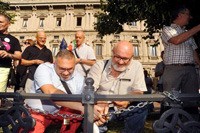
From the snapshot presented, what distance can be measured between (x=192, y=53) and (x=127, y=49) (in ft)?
4.68

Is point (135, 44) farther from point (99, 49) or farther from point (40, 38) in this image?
point (40, 38)

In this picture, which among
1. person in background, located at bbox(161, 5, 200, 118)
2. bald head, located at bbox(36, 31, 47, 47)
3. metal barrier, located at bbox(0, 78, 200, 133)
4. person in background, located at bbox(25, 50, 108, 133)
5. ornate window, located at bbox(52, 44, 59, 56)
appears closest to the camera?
metal barrier, located at bbox(0, 78, 200, 133)

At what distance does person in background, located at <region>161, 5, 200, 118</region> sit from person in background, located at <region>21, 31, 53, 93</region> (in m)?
2.92

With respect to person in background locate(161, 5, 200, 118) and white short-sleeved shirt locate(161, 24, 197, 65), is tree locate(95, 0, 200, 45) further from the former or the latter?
white short-sleeved shirt locate(161, 24, 197, 65)

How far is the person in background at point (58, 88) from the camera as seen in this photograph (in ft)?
10.8

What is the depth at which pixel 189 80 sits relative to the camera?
4184mm

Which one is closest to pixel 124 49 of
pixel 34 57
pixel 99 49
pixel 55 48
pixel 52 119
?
pixel 52 119

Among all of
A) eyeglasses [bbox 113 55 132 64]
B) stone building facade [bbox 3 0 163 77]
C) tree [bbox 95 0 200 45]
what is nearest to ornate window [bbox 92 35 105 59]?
stone building facade [bbox 3 0 163 77]

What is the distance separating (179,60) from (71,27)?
128ft

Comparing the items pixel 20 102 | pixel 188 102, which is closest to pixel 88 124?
pixel 20 102

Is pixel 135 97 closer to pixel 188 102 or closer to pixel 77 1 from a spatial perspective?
pixel 188 102

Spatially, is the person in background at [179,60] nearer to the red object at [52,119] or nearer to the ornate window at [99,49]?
the red object at [52,119]

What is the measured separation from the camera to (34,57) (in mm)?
6160

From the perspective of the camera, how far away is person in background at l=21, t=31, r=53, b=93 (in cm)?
593
